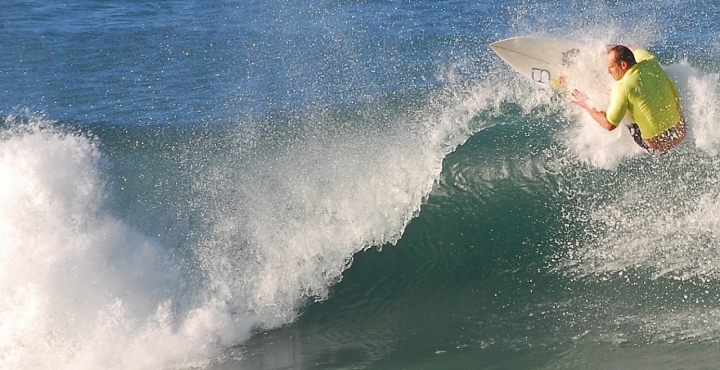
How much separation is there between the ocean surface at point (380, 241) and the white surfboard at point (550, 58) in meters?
0.10

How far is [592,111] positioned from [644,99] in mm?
504

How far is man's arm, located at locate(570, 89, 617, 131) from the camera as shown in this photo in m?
6.47

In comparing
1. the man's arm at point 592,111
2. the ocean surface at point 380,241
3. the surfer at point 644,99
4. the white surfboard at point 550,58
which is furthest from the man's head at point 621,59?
the white surfboard at point 550,58

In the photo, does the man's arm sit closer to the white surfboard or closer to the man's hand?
the man's hand

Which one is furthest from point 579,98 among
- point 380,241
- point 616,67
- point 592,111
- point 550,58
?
point 380,241

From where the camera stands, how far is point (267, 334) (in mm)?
6414

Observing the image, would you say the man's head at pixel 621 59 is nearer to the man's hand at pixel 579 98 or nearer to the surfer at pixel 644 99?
the surfer at pixel 644 99

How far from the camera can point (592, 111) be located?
6.65 m

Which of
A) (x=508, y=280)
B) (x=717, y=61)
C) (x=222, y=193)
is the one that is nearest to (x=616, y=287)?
(x=508, y=280)

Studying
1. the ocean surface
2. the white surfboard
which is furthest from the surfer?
the white surfboard

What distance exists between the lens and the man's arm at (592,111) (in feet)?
21.2

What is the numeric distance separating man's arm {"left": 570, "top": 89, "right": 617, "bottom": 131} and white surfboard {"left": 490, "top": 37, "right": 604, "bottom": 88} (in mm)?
487

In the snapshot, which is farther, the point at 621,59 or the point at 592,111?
the point at 592,111

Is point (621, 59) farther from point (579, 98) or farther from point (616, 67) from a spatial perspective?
point (579, 98)
